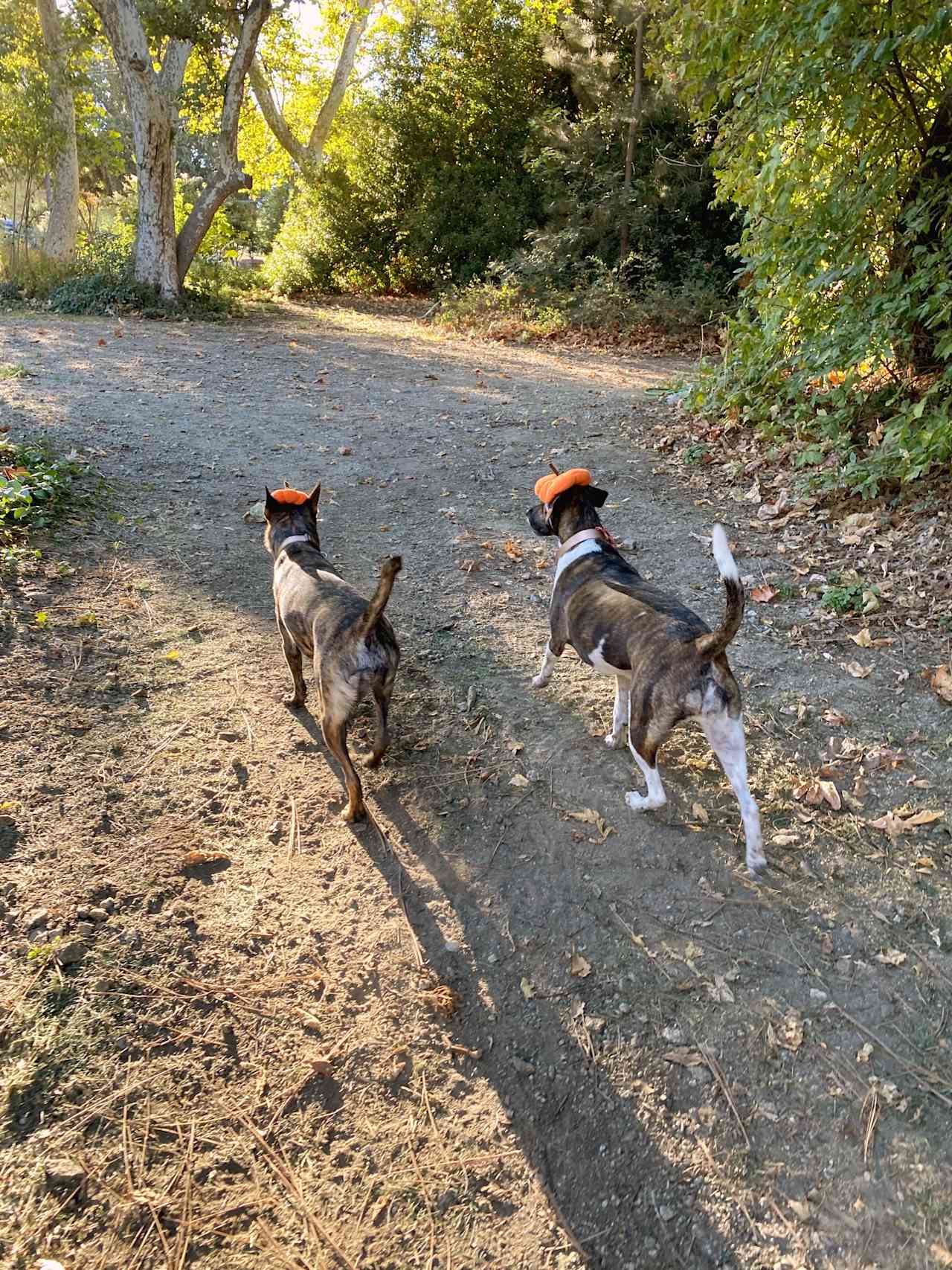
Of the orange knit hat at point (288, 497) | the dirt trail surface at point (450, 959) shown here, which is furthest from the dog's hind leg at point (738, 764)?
the orange knit hat at point (288, 497)

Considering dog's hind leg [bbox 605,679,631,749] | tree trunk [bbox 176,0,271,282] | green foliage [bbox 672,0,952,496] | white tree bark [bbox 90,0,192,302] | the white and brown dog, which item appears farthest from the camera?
tree trunk [bbox 176,0,271,282]

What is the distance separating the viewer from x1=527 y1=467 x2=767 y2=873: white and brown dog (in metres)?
3.06

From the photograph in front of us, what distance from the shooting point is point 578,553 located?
4.10 metres

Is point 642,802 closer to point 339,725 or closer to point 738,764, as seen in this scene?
point 738,764

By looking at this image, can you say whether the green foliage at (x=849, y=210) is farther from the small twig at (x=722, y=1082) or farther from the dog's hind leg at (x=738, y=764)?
the small twig at (x=722, y=1082)

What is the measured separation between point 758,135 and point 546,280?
995 cm

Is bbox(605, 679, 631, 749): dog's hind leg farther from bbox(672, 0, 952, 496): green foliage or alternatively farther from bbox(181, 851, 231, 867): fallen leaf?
bbox(672, 0, 952, 496): green foliage

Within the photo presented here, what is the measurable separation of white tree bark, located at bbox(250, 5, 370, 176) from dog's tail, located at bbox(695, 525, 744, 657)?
2177cm

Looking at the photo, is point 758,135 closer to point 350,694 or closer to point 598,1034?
point 350,694

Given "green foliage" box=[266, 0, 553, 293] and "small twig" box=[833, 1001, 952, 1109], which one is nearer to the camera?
"small twig" box=[833, 1001, 952, 1109]

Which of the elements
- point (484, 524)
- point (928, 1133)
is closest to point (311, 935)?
point (928, 1133)

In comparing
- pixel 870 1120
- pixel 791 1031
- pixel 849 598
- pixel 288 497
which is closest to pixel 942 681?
pixel 849 598

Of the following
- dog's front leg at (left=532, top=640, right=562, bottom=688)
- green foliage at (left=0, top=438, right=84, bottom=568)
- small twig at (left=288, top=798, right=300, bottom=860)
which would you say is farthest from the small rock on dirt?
green foliage at (left=0, top=438, right=84, bottom=568)

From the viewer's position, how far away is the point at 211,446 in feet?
25.2
